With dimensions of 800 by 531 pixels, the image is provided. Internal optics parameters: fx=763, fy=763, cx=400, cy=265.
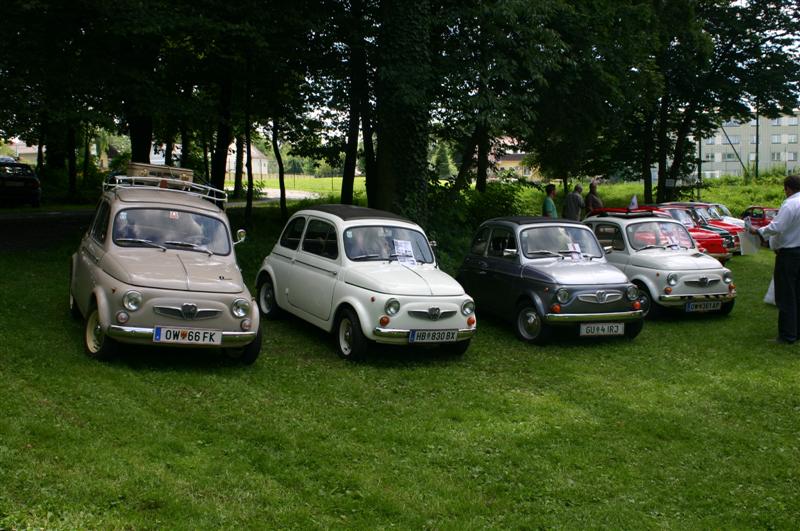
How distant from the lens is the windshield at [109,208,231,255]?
360 inches

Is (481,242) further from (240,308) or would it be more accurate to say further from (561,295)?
(240,308)

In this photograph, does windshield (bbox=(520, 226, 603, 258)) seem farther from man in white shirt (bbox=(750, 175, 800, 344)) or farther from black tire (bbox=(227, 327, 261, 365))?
black tire (bbox=(227, 327, 261, 365))

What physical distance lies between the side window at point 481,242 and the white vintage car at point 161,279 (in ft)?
14.2

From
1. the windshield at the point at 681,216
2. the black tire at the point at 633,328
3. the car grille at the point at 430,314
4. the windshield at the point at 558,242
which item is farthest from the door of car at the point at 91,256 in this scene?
the windshield at the point at 681,216

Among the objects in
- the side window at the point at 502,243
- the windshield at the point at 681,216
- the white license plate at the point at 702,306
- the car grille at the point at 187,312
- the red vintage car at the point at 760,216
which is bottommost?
the white license plate at the point at 702,306

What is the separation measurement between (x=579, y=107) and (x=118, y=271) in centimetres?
1628

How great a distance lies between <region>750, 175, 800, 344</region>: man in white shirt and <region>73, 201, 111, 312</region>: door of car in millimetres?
8398

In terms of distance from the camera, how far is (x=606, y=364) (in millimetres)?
9828

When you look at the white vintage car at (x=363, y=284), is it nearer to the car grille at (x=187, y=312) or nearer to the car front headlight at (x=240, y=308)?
the car front headlight at (x=240, y=308)

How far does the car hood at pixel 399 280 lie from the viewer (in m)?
9.23

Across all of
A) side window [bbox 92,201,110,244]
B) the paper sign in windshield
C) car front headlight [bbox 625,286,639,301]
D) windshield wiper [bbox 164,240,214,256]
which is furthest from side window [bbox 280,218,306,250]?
car front headlight [bbox 625,286,639,301]

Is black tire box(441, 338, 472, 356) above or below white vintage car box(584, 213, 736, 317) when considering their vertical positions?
below

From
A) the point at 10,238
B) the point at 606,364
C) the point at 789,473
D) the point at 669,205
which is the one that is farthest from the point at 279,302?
the point at 669,205

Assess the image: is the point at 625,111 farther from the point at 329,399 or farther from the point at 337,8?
the point at 329,399
